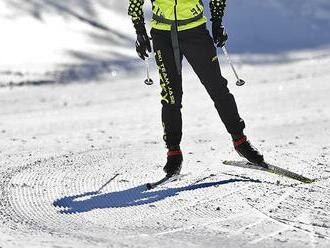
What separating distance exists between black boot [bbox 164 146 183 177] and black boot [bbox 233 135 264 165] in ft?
1.49

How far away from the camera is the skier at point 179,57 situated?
465 centimetres

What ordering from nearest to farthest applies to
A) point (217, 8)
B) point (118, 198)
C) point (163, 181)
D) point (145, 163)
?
1. point (118, 198)
2. point (163, 181)
3. point (217, 8)
4. point (145, 163)

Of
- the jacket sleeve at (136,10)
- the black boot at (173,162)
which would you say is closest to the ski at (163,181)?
the black boot at (173,162)

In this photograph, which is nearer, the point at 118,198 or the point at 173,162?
the point at 118,198

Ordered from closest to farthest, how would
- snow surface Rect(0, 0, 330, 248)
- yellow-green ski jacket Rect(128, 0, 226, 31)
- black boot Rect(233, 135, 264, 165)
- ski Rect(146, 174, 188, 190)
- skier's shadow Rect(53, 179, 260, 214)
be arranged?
1. snow surface Rect(0, 0, 330, 248)
2. skier's shadow Rect(53, 179, 260, 214)
3. ski Rect(146, 174, 188, 190)
4. yellow-green ski jacket Rect(128, 0, 226, 31)
5. black boot Rect(233, 135, 264, 165)

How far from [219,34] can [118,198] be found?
61.3 inches

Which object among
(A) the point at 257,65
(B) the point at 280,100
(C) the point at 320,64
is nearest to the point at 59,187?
(B) the point at 280,100

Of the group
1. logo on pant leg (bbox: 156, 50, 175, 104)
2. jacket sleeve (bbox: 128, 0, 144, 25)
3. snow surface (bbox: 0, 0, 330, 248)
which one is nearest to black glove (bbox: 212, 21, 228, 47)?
logo on pant leg (bbox: 156, 50, 175, 104)

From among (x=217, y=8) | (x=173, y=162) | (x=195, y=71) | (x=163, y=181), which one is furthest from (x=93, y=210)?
(x=217, y=8)

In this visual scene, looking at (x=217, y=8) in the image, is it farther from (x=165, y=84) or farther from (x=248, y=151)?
(x=248, y=151)

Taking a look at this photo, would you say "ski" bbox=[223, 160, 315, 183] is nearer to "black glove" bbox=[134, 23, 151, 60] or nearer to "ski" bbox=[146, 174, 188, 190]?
"ski" bbox=[146, 174, 188, 190]

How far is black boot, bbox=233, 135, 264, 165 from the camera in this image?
186 inches

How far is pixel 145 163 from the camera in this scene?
534 cm

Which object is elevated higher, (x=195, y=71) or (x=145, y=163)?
(x=195, y=71)
